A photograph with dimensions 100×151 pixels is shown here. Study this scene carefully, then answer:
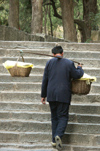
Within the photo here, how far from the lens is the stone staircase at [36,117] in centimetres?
685

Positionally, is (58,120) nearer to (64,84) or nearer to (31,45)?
(64,84)

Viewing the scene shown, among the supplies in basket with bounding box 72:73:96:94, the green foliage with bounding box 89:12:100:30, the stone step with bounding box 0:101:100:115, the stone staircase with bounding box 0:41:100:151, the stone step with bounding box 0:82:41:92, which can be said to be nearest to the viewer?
the supplies in basket with bounding box 72:73:96:94

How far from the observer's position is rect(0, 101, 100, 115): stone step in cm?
745

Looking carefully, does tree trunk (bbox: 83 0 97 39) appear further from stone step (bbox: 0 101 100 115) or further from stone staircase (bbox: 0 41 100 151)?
stone step (bbox: 0 101 100 115)

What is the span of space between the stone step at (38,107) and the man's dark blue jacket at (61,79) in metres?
1.09

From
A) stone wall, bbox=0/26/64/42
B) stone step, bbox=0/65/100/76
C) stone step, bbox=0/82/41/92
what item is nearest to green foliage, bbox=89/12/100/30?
stone wall, bbox=0/26/64/42

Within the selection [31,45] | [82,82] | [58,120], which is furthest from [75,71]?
[31,45]

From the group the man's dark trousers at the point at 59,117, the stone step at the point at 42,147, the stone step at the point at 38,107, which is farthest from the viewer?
the stone step at the point at 38,107

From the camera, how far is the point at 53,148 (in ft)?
21.7

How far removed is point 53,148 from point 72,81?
1192 millimetres

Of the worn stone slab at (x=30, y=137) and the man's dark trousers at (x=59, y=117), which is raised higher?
the man's dark trousers at (x=59, y=117)

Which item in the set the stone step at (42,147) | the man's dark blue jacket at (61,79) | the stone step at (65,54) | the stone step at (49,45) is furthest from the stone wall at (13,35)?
the stone step at (42,147)

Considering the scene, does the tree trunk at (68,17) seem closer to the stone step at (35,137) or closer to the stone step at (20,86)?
the stone step at (20,86)

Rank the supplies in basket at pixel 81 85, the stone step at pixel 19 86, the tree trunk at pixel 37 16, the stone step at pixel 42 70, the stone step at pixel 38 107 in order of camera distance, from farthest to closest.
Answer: the tree trunk at pixel 37 16 → the stone step at pixel 42 70 → the stone step at pixel 19 86 → the stone step at pixel 38 107 → the supplies in basket at pixel 81 85
